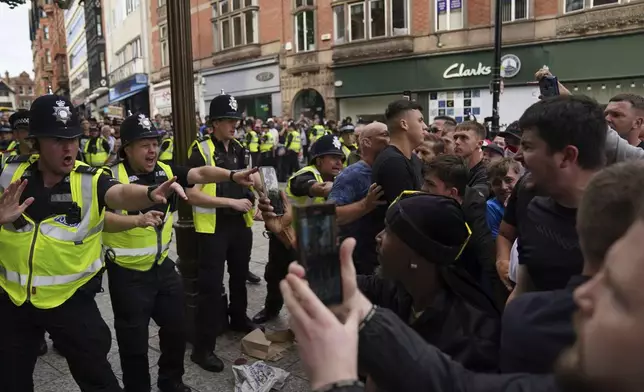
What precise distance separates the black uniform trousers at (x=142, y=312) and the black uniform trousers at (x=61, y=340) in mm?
431

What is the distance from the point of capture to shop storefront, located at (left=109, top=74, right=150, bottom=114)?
34.2 m

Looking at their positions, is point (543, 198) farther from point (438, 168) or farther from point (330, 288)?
point (330, 288)

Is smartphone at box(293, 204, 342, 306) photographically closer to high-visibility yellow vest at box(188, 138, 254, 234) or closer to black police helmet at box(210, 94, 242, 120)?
high-visibility yellow vest at box(188, 138, 254, 234)

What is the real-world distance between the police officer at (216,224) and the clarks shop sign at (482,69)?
654 inches

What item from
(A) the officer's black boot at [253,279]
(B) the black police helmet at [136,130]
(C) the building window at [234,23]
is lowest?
(A) the officer's black boot at [253,279]

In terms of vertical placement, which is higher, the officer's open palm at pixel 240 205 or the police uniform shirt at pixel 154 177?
the police uniform shirt at pixel 154 177

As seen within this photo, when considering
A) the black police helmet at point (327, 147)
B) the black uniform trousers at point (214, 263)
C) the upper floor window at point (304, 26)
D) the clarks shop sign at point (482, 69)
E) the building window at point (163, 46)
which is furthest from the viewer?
the building window at point (163, 46)

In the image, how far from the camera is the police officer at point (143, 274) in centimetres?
319

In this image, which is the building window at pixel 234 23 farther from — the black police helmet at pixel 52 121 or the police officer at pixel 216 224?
the black police helmet at pixel 52 121

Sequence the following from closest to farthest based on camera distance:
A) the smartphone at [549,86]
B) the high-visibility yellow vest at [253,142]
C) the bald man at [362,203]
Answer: the smartphone at [549,86], the bald man at [362,203], the high-visibility yellow vest at [253,142]

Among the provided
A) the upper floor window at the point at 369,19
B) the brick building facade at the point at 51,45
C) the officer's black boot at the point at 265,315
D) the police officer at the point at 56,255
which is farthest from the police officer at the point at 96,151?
the brick building facade at the point at 51,45

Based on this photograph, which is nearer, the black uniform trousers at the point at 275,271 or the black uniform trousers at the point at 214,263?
the black uniform trousers at the point at 214,263

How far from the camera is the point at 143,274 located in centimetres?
324

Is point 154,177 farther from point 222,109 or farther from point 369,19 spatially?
point 369,19
